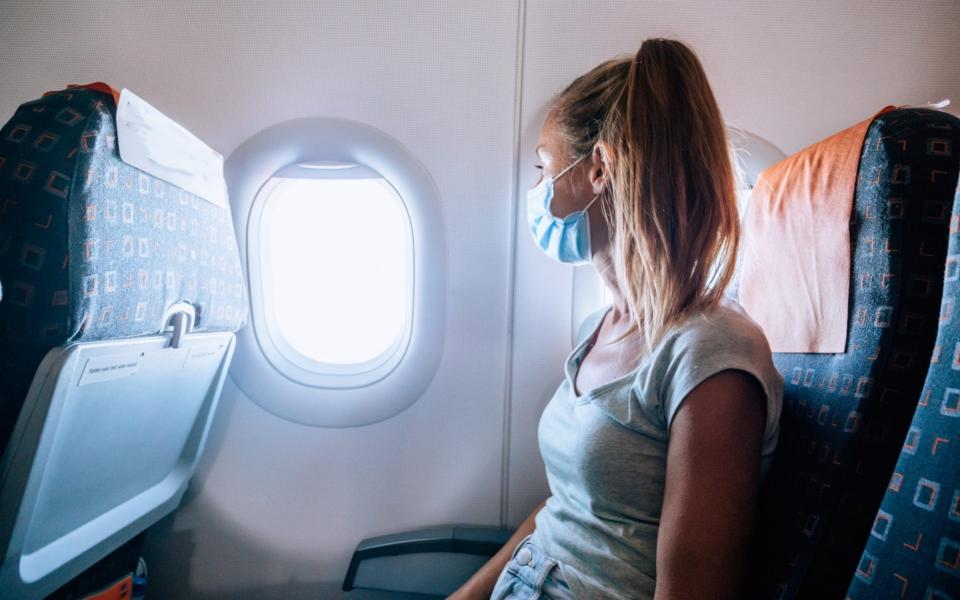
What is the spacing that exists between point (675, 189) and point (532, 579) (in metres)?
0.86

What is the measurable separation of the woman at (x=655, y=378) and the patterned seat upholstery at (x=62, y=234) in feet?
3.06

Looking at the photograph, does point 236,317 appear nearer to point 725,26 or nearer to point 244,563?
point 244,563

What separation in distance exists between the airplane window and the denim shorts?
Result: 0.82 metres

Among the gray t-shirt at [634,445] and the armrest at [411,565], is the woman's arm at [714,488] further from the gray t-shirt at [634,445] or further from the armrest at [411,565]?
the armrest at [411,565]

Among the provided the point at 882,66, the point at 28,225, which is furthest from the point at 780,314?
the point at 28,225

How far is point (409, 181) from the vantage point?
152cm

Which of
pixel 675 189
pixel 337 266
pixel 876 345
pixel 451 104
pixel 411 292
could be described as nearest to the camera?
pixel 876 345

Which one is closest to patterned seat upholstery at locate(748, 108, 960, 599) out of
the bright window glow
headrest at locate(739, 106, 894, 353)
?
headrest at locate(739, 106, 894, 353)

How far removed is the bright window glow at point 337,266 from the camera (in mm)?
1689

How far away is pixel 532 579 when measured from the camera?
1.02 m

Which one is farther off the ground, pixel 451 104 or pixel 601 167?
pixel 451 104

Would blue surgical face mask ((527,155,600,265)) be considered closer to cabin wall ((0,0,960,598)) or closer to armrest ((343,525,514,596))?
cabin wall ((0,0,960,598))

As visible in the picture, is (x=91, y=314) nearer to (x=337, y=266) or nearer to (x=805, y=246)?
(x=337, y=266)

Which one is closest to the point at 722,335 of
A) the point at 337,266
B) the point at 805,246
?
the point at 805,246
